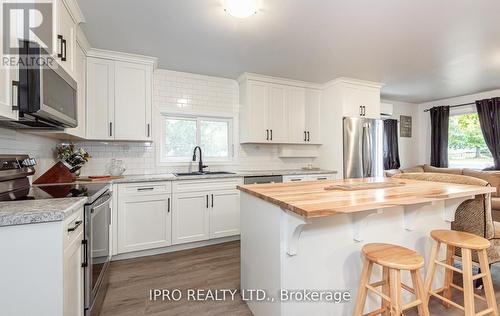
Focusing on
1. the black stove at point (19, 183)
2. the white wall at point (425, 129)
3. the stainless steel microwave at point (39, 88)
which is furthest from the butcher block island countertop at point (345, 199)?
the white wall at point (425, 129)

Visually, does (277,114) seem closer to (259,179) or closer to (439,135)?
(259,179)

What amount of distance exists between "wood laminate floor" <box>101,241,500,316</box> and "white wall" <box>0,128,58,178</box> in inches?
50.1

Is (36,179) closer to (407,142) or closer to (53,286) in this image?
(53,286)

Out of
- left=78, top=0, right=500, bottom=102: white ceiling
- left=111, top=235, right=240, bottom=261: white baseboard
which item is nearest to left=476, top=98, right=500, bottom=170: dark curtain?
left=78, top=0, right=500, bottom=102: white ceiling

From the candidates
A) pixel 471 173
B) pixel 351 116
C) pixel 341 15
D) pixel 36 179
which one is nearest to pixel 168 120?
pixel 36 179

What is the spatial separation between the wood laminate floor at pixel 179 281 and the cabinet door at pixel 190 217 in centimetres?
19

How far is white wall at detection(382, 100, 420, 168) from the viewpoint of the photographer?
18.0 feet

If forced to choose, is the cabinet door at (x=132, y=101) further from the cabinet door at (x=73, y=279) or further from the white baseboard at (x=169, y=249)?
the cabinet door at (x=73, y=279)

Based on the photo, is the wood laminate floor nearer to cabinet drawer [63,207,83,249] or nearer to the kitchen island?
the kitchen island

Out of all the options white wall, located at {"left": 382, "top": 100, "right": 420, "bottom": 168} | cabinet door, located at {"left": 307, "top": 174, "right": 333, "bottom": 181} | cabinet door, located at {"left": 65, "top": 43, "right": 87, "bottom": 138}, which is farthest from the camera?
white wall, located at {"left": 382, "top": 100, "right": 420, "bottom": 168}

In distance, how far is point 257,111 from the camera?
12.1ft

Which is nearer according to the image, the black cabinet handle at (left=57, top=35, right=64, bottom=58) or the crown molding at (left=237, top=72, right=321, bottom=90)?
Answer: the black cabinet handle at (left=57, top=35, right=64, bottom=58)

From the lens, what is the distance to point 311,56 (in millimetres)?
2986

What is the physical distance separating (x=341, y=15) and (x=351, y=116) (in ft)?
6.79
